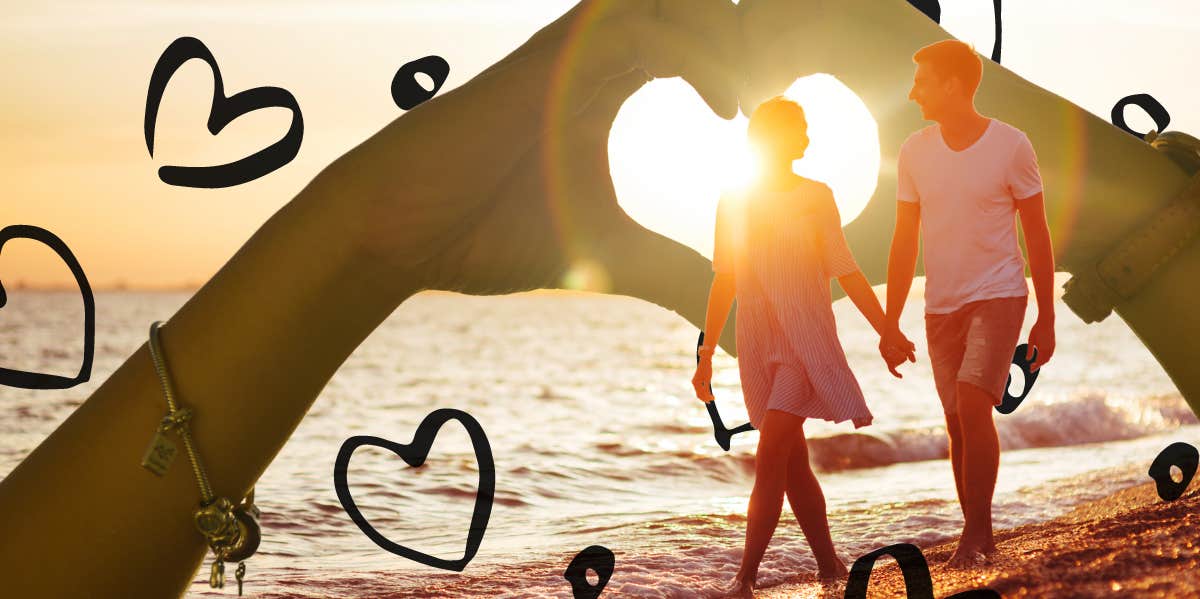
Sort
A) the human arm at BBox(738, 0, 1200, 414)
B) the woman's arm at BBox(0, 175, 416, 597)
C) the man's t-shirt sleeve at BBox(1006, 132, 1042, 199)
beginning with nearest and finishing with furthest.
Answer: the man's t-shirt sleeve at BBox(1006, 132, 1042, 199) → the woman's arm at BBox(0, 175, 416, 597) → the human arm at BBox(738, 0, 1200, 414)

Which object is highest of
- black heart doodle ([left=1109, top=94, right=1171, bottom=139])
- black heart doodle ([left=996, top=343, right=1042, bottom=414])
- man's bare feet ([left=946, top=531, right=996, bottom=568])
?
black heart doodle ([left=1109, top=94, right=1171, bottom=139])

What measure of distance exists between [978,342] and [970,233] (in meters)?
0.26

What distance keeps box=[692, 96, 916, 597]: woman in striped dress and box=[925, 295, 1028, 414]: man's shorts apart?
17cm

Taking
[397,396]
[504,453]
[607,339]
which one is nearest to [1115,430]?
[504,453]

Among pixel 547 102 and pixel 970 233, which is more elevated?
pixel 547 102

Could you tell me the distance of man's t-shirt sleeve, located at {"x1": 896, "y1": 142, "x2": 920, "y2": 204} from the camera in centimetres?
219

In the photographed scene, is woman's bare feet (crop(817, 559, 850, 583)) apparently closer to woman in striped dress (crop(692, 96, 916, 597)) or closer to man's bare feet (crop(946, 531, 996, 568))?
man's bare feet (crop(946, 531, 996, 568))

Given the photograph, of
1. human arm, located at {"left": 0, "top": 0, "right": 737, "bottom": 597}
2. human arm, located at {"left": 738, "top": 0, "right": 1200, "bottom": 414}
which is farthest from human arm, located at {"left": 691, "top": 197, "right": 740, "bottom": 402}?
human arm, located at {"left": 738, "top": 0, "right": 1200, "bottom": 414}

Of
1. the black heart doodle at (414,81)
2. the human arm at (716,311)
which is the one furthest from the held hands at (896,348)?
the black heart doodle at (414,81)

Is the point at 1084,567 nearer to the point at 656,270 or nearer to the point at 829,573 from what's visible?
the point at 829,573

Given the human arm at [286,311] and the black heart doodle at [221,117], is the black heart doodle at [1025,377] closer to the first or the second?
the human arm at [286,311]

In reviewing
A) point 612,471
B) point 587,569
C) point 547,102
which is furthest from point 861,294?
point 612,471

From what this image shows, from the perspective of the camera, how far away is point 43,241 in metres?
2.98

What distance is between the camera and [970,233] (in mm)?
2160
